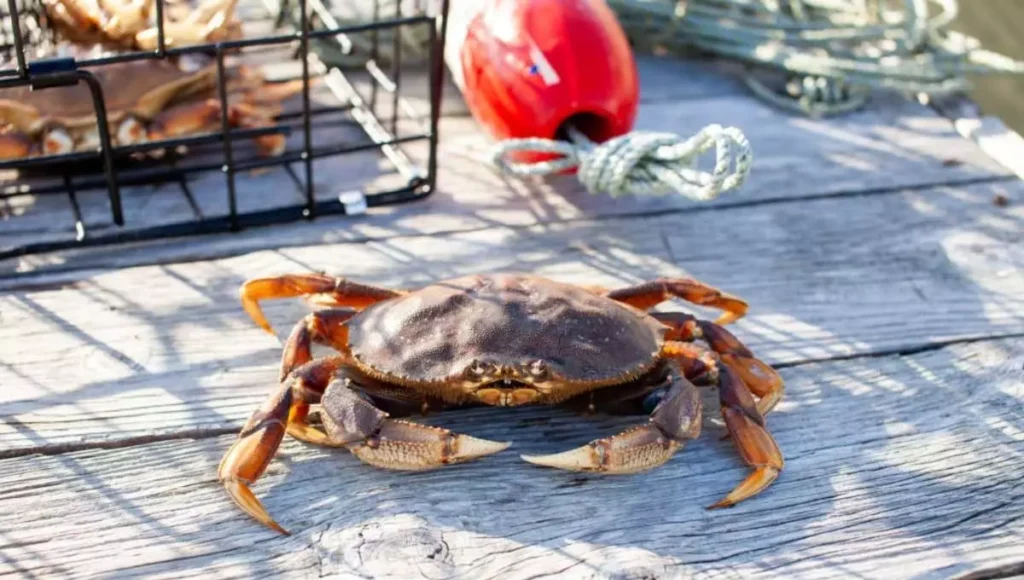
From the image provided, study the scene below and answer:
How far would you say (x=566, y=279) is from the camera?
200 centimetres

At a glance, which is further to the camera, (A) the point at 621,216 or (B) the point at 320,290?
(A) the point at 621,216

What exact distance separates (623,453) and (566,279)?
61 cm

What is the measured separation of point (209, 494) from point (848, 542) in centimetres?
91

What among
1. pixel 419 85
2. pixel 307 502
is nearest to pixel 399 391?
pixel 307 502

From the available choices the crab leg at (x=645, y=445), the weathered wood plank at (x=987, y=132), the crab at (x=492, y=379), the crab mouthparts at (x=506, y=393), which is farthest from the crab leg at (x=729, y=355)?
→ the weathered wood plank at (x=987, y=132)

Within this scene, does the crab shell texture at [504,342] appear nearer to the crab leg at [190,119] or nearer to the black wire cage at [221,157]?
the black wire cage at [221,157]

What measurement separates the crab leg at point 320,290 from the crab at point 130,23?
737mm

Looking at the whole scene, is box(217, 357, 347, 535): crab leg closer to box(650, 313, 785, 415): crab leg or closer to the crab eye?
the crab eye

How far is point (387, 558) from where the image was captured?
1340mm

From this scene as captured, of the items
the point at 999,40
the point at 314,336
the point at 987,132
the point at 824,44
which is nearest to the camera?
the point at 314,336

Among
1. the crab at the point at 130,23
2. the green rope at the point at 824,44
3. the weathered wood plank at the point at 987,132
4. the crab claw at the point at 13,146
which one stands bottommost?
the weathered wood plank at the point at 987,132

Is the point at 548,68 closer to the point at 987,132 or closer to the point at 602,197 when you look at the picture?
the point at 602,197

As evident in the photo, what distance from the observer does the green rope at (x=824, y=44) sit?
2.65 m

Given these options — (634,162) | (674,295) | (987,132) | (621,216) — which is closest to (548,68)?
(634,162)
